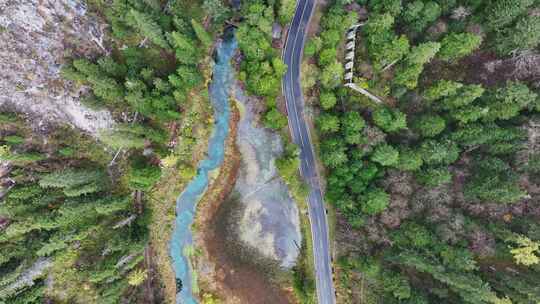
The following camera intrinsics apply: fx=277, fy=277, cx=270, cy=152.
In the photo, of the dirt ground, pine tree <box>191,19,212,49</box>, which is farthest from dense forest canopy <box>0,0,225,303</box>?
the dirt ground

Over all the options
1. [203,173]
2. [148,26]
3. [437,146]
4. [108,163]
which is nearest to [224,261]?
[203,173]

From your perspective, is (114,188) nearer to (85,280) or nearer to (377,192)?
(85,280)

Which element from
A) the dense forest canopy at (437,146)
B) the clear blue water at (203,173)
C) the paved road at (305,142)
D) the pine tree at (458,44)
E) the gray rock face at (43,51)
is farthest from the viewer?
the clear blue water at (203,173)

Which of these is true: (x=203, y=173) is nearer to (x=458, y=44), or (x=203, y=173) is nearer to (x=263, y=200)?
(x=263, y=200)

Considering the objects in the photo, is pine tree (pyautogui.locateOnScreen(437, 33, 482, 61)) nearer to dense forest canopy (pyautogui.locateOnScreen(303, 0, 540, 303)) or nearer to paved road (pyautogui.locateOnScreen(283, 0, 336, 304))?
dense forest canopy (pyautogui.locateOnScreen(303, 0, 540, 303))

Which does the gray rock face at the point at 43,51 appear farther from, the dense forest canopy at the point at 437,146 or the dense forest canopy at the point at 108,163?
the dense forest canopy at the point at 437,146

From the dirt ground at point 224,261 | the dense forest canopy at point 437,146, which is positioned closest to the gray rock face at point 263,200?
the dirt ground at point 224,261
